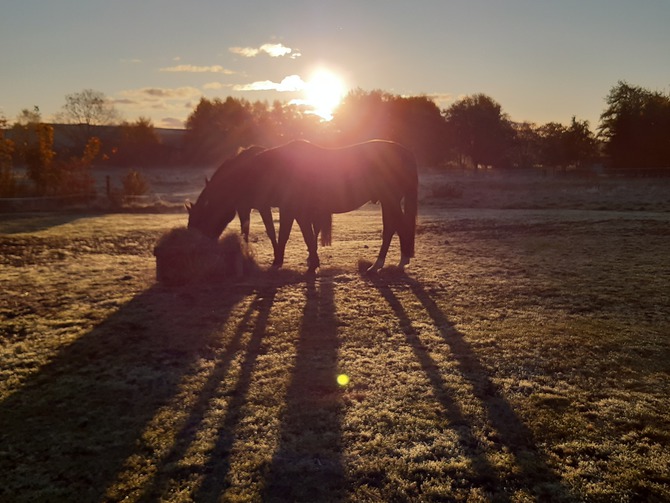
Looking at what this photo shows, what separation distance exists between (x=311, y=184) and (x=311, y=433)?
5.07 meters

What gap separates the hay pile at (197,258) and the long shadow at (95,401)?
4.09 feet

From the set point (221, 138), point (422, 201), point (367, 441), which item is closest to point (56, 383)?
point (367, 441)

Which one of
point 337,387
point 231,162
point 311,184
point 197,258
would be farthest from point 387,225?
point 337,387

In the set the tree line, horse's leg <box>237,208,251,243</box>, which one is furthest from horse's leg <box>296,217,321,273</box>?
the tree line

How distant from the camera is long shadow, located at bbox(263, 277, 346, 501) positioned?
2326 millimetres

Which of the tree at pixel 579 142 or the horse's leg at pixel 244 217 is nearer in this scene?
the horse's leg at pixel 244 217

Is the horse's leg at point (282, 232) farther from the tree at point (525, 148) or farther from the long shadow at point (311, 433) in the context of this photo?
the tree at point (525, 148)

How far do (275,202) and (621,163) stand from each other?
5175cm

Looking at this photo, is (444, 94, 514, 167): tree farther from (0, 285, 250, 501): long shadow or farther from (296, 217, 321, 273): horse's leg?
(0, 285, 250, 501): long shadow

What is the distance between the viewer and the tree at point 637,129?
46.0 metres

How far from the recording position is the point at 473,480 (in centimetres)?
238

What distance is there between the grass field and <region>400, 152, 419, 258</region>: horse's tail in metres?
0.63

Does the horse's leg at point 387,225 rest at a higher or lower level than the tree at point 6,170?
lower

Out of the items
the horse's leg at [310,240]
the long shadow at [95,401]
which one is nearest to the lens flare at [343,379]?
the long shadow at [95,401]
